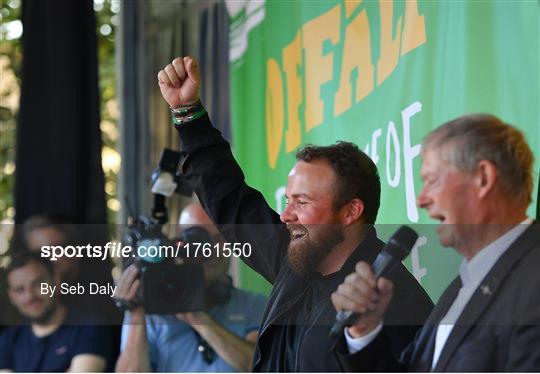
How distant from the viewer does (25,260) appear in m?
1.85

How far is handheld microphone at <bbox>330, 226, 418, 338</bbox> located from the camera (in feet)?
4.47

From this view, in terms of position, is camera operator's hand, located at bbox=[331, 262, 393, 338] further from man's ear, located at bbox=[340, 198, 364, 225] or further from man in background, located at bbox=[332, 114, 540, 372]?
man's ear, located at bbox=[340, 198, 364, 225]

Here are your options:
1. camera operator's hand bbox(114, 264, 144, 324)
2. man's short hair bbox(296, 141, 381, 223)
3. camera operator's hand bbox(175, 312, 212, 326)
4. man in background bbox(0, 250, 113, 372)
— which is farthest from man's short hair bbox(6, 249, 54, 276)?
man's short hair bbox(296, 141, 381, 223)

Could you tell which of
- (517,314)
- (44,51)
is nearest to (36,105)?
(44,51)

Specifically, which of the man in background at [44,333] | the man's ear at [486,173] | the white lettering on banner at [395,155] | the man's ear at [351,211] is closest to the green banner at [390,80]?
the white lettering on banner at [395,155]

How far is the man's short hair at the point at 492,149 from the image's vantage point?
1.33 m

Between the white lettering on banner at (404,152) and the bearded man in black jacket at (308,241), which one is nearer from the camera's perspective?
the bearded man in black jacket at (308,241)

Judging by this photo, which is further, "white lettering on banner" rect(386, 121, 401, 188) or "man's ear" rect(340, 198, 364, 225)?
"white lettering on banner" rect(386, 121, 401, 188)

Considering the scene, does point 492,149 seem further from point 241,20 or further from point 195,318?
point 241,20

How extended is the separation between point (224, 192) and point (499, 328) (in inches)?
30.1

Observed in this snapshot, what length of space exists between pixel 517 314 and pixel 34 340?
1.04 m

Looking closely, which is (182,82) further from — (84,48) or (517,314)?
(84,48)

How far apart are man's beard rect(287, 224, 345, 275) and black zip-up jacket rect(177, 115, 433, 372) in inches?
1.5

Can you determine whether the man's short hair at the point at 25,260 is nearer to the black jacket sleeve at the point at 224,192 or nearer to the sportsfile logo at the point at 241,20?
the black jacket sleeve at the point at 224,192
